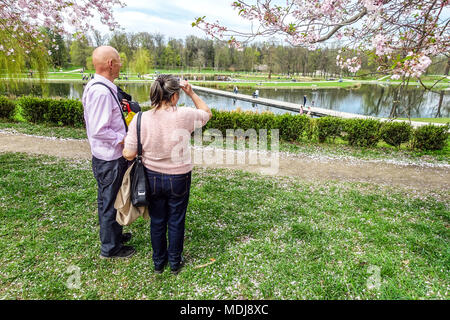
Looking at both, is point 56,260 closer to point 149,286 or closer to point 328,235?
point 149,286

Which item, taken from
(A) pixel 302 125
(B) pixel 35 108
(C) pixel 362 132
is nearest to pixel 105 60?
(A) pixel 302 125

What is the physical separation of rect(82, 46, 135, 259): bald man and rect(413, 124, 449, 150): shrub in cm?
1031

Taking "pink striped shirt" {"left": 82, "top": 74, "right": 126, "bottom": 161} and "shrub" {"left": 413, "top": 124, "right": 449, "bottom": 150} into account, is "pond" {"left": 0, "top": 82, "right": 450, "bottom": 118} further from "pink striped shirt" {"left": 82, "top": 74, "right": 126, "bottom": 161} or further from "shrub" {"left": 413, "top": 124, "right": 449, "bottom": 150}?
"pink striped shirt" {"left": 82, "top": 74, "right": 126, "bottom": 161}

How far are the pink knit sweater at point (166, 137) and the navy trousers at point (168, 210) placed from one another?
89 mm

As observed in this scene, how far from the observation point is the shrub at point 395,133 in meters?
9.12

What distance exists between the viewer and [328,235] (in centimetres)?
352

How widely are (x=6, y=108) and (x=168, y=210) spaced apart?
40.8 feet

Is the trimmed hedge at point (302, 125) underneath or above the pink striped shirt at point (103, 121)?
underneath

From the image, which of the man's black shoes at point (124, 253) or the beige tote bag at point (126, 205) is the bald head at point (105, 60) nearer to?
the beige tote bag at point (126, 205)

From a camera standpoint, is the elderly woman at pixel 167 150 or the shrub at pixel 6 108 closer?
the elderly woman at pixel 167 150

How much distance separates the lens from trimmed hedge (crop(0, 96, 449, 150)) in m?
9.15

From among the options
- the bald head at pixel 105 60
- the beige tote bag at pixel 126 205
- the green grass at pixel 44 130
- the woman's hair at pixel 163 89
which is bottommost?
the green grass at pixel 44 130
